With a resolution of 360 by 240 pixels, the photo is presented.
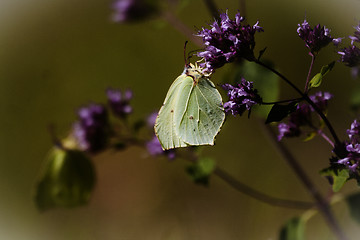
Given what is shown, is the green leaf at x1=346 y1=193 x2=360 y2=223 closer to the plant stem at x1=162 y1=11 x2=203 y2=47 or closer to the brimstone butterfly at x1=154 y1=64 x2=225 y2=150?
the brimstone butterfly at x1=154 y1=64 x2=225 y2=150

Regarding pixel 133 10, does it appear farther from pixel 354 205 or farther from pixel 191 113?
pixel 354 205

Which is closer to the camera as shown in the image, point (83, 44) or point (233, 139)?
point (233, 139)

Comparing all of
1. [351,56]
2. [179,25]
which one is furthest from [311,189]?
[179,25]

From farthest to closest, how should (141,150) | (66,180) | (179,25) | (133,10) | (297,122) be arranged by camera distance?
1. (141,150)
2. (133,10)
3. (66,180)
4. (179,25)
5. (297,122)

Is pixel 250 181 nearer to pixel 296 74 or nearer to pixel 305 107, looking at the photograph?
pixel 296 74

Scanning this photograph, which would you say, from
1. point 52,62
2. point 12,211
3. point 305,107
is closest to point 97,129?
point 305,107

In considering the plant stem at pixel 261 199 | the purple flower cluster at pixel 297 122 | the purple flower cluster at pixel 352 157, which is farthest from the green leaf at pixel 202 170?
the purple flower cluster at pixel 352 157
